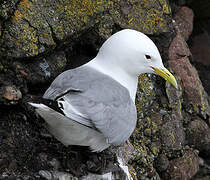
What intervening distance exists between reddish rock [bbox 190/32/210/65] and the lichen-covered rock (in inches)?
62.3

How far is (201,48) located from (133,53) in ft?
10.3

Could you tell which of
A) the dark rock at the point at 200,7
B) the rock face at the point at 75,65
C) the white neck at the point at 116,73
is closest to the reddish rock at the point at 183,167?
Answer: the rock face at the point at 75,65

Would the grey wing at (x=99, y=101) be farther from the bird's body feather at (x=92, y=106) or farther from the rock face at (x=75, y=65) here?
the rock face at (x=75, y=65)

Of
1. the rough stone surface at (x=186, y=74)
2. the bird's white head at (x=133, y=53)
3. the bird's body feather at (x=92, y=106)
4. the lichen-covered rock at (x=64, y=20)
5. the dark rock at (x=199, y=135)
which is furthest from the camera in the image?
the rough stone surface at (x=186, y=74)

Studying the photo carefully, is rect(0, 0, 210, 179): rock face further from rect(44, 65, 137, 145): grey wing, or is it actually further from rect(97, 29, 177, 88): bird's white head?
rect(97, 29, 177, 88): bird's white head

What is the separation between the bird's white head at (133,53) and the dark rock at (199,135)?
1.38m

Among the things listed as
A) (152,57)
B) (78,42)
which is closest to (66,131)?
(152,57)

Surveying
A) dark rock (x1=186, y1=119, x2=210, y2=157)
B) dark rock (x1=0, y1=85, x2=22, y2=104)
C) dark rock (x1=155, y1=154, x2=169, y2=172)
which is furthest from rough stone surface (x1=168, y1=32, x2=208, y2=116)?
dark rock (x1=0, y1=85, x2=22, y2=104)

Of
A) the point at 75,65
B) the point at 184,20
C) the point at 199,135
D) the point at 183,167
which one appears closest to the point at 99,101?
the point at 75,65

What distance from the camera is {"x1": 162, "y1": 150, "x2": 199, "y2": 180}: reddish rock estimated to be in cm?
418

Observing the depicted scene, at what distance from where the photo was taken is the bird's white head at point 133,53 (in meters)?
3.24

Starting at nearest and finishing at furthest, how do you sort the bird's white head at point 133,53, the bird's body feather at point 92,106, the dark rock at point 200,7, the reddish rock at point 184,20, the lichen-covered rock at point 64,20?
1. the bird's body feather at point 92,106
2. the bird's white head at point 133,53
3. the lichen-covered rock at point 64,20
4. the reddish rock at point 184,20
5. the dark rock at point 200,7

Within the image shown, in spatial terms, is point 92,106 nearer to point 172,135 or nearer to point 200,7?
point 172,135

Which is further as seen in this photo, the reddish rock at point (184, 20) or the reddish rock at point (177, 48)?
the reddish rock at point (184, 20)
